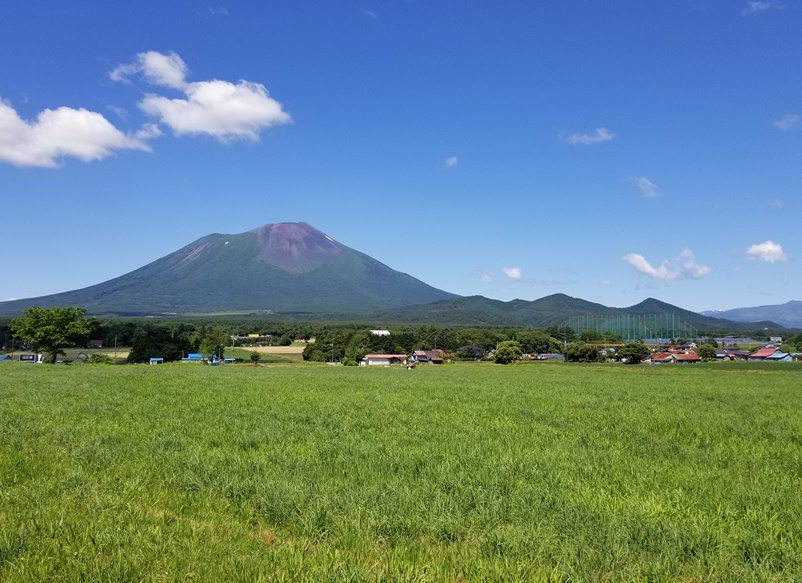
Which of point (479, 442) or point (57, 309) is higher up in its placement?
point (57, 309)

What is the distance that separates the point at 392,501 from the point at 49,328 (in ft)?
219

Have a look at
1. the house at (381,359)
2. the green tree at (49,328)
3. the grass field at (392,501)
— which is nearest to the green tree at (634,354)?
the house at (381,359)

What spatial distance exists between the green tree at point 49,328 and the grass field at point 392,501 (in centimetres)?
5750

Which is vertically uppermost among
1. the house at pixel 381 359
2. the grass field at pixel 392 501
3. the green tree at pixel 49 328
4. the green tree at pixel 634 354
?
the green tree at pixel 49 328

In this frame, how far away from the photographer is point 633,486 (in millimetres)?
6770

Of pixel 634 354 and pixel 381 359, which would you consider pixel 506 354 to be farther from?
pixel 381 359

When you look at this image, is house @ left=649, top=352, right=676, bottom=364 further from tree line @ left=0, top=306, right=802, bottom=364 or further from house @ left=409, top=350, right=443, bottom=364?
house @ left=409, top=350, right=443, bottom=364

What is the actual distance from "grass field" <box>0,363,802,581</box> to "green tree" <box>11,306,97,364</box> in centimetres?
5750

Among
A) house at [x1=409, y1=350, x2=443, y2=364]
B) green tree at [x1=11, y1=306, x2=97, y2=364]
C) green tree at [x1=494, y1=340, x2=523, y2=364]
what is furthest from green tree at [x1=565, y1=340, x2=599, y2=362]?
green tree at [x1=11, y1=306, x2=97, y2=364]

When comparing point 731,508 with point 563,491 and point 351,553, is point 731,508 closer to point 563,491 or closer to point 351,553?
point 563,491


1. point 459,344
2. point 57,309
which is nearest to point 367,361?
point 459,344

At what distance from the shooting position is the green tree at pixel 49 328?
59.9 metres

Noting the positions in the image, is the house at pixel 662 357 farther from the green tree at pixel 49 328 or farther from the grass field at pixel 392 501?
the grass field at pixel 392 501

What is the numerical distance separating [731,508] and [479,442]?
4.20 meters
